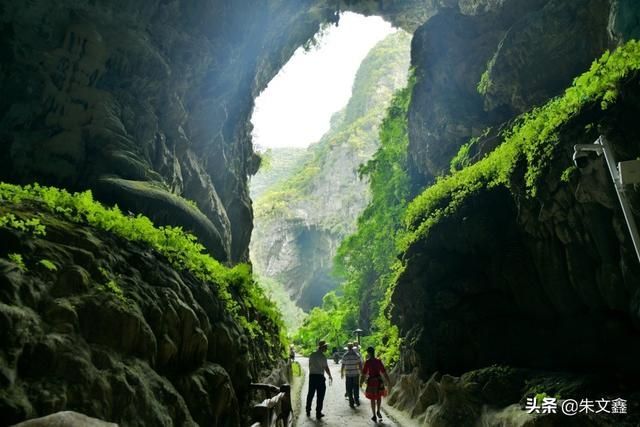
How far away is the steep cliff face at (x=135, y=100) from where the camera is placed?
12.8m

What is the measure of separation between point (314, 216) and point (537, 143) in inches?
2621

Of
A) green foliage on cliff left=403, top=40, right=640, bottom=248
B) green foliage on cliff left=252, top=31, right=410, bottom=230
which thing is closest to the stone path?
green foliage on cliff left=403, top=40, right=640, bottom=248

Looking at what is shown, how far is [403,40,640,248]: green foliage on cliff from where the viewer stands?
27.7 feet

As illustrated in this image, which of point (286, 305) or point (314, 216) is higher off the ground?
point (314, 216)

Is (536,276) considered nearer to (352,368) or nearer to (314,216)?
(352,368)

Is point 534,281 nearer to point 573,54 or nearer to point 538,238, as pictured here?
point 538,238

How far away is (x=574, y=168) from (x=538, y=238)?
2109mm

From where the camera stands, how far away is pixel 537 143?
9.77 meters

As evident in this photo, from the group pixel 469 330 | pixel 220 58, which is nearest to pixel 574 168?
pixel 469 330

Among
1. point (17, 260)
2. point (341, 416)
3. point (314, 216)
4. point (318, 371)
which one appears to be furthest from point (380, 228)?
point (314, 216)

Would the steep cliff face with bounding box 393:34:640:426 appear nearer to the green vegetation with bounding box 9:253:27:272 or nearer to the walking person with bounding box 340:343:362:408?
the walking person with bounding box 340:343:362:408

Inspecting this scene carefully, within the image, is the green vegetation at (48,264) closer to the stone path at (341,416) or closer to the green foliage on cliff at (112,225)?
the green foliage on cliff at (112,225)

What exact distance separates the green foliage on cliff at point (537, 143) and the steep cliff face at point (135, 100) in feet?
24.9

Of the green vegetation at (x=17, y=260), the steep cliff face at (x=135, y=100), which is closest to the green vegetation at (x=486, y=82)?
the steep cliff face at (x=135, y=100)
